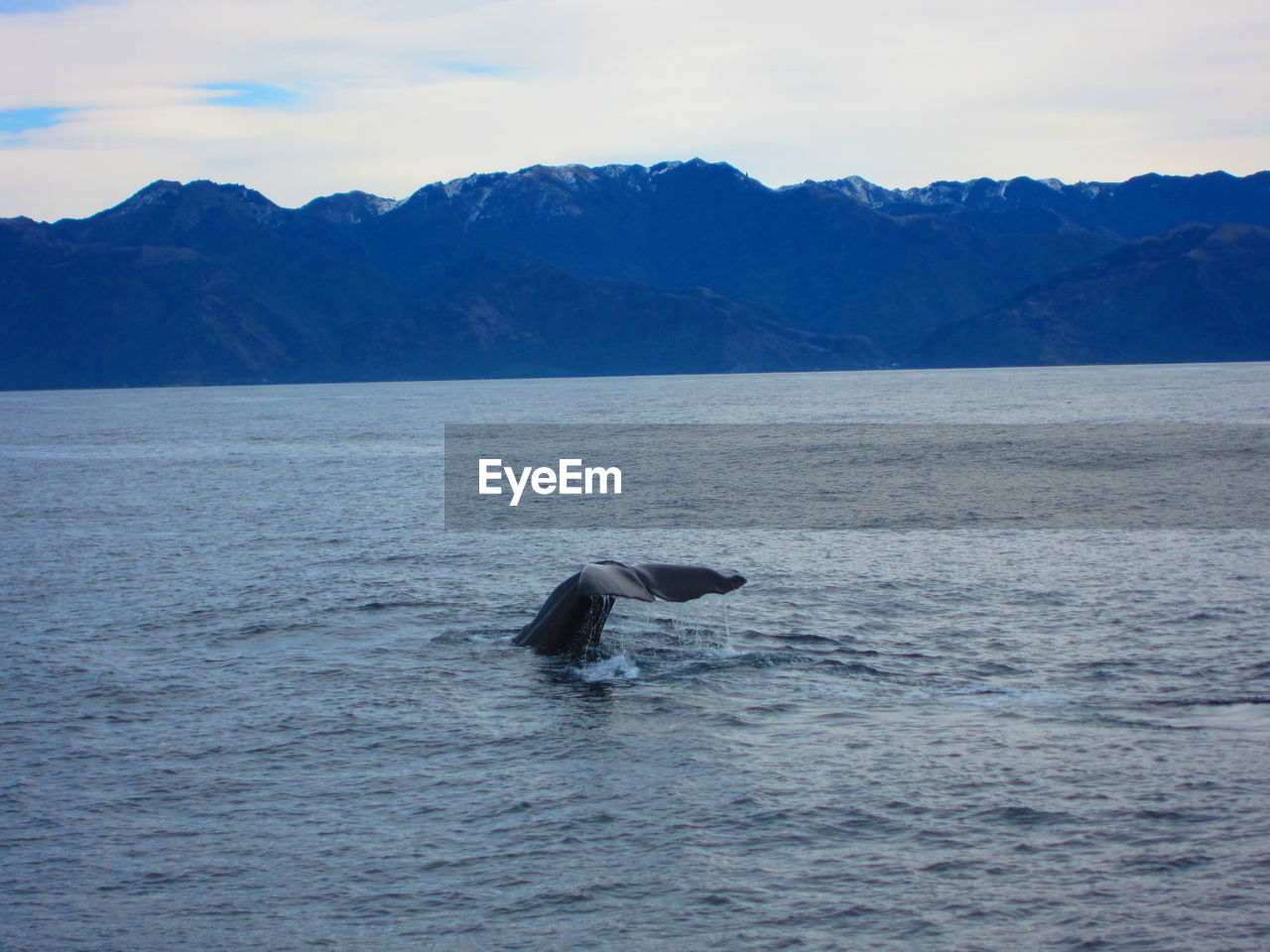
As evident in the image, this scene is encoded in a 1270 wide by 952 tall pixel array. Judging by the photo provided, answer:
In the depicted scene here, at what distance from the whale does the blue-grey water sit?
3.27 feet

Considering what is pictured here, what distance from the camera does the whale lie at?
23.2m

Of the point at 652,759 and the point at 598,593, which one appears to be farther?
the point at 598,593

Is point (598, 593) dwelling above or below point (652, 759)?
above

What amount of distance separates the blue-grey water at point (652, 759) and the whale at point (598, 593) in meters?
1.00

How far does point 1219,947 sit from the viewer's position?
14.0 metres

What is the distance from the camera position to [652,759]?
806 inches

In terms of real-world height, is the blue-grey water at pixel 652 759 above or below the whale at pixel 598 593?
below

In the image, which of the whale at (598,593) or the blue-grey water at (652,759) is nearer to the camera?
the blue-grey water at (652,759)

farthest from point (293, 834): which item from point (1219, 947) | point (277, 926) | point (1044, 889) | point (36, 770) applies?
point (1219, 947)

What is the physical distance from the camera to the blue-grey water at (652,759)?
1527 centimetres

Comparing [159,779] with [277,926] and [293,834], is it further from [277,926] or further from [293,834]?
[277,926]

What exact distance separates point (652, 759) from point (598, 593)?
3.48 metres

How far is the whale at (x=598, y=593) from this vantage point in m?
23.2

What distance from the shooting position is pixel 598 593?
2281 cm
